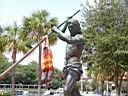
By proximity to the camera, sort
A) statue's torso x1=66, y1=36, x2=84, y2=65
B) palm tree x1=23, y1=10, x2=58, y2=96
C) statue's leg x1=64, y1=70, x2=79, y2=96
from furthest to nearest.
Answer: palm tree x1=23, y1=10, x2=58, y2=96 < statue's torso x1=66, y1=36, x2=84, y2=65 < statue's leg x1=64, y1=70, x2=79, y2=96

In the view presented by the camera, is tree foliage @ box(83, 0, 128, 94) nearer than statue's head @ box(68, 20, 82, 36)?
No

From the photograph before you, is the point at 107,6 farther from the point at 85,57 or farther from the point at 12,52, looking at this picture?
the point at 12,52

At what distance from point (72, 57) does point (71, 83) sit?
2.00 feet

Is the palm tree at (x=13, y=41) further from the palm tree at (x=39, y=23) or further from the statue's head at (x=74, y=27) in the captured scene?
the statue's head at (x=74, y=27)

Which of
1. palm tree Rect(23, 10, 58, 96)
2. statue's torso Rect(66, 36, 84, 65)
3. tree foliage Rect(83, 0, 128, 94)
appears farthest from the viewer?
tree foliage Rect(83, 0, 128, 94)

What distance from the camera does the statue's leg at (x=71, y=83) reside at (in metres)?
9.07

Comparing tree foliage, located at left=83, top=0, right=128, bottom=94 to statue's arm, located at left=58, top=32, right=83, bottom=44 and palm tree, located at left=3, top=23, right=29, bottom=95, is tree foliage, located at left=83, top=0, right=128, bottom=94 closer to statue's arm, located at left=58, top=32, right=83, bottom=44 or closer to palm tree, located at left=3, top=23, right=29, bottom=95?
palm tree, located at left=3, top=23, right=29, bottom=95

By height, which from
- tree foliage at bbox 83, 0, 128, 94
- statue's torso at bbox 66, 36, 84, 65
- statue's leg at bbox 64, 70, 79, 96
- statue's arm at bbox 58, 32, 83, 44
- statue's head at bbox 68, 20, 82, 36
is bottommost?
statue's leg at bbox 64, 70, 79, 96

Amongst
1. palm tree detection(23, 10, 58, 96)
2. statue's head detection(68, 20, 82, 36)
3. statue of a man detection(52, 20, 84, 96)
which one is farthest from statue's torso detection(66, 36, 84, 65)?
palm tree detection(23, 10, 58, 96)

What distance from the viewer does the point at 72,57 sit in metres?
9.29

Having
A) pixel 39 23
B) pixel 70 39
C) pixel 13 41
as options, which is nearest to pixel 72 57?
pixel 70 39

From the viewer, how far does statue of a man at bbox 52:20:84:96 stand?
359 inches

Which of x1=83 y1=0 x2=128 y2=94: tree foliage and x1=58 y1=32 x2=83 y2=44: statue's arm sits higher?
x1=83 y1=0 x2=128 y2=94: tree foliage

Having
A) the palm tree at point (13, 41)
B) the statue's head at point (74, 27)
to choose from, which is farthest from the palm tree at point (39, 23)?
the statue's head at point (74, 27)
